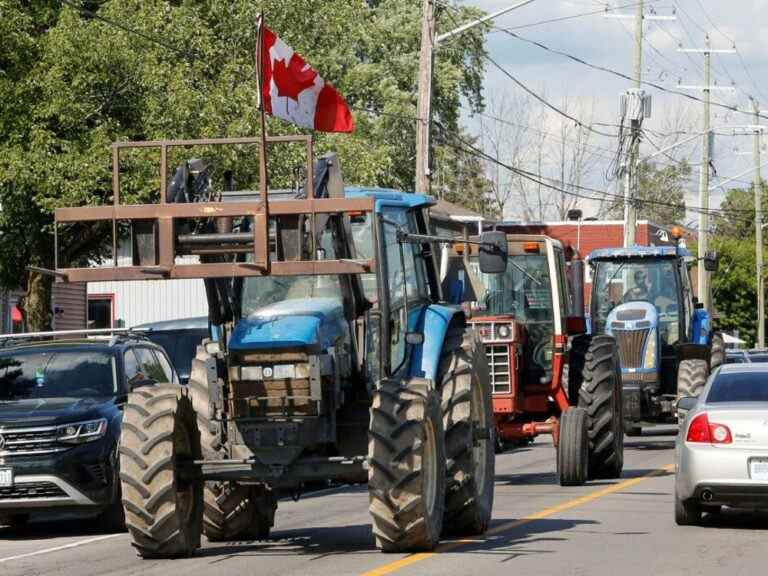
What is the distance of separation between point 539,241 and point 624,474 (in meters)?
3.31

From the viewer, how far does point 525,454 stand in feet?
91.9

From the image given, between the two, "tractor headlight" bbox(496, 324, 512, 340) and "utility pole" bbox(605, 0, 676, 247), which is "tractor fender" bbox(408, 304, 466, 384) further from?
"utility pole" bbox(605, 0, 676, 247)

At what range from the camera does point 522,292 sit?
2230 cm

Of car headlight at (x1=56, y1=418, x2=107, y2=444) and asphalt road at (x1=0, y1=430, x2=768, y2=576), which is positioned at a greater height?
car headlight at (x1=56, y1=418, x2=107, y2=444)

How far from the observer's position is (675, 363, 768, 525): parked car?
1446 centimetres

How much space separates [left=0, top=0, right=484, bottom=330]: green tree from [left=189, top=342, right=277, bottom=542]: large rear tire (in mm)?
13780

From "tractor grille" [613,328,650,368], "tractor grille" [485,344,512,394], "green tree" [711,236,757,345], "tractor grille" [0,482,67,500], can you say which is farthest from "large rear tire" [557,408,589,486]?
"green tree" [711,236,757,345]

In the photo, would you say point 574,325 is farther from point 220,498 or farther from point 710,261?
point 220,498

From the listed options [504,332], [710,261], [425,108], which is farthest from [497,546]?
[425,108]

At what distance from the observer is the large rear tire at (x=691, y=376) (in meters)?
27.3

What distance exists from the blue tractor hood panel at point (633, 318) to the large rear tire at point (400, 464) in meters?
16.0

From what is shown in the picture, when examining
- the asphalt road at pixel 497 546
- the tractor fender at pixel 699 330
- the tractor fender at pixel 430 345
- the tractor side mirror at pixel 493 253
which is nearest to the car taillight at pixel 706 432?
the asphalt road at pixel 497 546

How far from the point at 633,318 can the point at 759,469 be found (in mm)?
13879

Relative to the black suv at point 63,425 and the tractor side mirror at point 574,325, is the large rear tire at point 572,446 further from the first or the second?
the black suv at point 63,425
